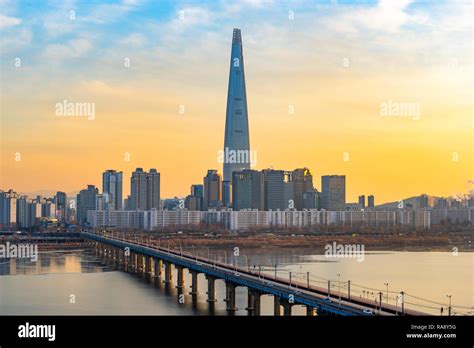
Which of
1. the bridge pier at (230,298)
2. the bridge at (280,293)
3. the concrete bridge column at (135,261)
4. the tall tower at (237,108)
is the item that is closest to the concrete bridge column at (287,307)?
the bridge at (280,293)

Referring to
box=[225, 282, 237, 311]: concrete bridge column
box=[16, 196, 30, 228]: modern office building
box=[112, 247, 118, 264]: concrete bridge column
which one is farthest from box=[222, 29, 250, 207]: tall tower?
box=[225, 282, 237, 311]: concrete bridge column

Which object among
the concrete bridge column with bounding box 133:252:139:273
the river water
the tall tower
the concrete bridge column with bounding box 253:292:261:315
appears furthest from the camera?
the tall tower

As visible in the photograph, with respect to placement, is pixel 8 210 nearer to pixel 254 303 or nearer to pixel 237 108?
pixel 237 108

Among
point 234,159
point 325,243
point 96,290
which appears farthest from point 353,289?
point 234,159

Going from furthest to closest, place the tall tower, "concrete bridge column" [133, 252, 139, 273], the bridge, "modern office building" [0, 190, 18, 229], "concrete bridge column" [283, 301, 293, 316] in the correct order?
the tall tower < "modern office building" [0, 190, 18, 229] < "concrete bridge column" [133, 252, 139, 273] < "concrete bridge column" [283, 301, 293, 316] < the bridge

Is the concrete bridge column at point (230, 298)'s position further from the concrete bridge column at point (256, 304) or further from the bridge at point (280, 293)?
the concrete bridge column at point (256, 304)

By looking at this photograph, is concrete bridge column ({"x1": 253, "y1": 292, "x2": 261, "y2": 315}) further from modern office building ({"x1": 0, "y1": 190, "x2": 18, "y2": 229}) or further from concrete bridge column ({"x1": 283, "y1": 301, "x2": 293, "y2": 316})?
modern office building ({"x1": 0, "y1": 190, "x2": 18, "y2": 229})
